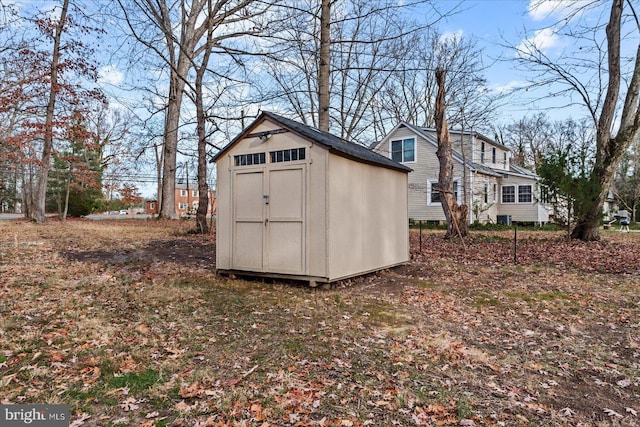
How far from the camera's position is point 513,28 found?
1159cm

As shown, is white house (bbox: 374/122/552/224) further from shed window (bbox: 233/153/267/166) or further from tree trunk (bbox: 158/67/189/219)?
shed window (bbox: 233/153/267/166)

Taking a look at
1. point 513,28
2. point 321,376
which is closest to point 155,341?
point 321,376

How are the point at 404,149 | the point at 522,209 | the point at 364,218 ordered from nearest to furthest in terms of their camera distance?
the point at 364,218 → the point at 404,149 → the point at 522,209

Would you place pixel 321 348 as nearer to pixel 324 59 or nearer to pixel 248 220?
pixel 248 220

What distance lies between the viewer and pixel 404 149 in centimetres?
2017

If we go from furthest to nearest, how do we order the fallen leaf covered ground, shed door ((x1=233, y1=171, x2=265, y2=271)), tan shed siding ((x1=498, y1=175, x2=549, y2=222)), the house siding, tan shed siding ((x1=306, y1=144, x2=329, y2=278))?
tan shed siding ((x1=498, y1=175, x2=549, y2=222)) → the house siding → shed door ((x1=233, y1=171, x2=265, y2=271)) → tan shed siding ((x1=306, y1=144, x2=329, y2=278)) → the fallen leaf covered ground

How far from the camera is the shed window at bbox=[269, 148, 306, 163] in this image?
592 centimetres

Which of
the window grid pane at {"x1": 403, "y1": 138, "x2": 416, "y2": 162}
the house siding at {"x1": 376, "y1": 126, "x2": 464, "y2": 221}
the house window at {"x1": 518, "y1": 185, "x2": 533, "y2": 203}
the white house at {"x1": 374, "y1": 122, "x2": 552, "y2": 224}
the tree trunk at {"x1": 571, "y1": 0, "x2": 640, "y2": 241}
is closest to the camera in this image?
the tree trunk at {"x1": 571, "y1": 0, "x2": 640, "y2": 241}

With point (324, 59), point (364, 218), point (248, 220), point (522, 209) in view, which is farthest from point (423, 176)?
point (248, 220)

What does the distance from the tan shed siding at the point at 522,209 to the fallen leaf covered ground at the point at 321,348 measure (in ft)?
47.6

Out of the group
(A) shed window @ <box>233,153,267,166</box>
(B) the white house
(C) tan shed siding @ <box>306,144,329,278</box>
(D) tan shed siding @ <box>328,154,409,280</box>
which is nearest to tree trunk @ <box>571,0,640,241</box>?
(D) tan shed siding @ <box>328,154,409,280</box>

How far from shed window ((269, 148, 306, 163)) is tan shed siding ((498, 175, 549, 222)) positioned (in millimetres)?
18273

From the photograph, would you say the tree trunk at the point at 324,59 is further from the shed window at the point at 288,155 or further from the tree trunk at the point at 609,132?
the tree trunk at the point at 609,132

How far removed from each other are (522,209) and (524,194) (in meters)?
0.87
